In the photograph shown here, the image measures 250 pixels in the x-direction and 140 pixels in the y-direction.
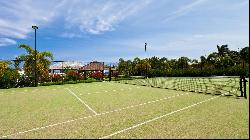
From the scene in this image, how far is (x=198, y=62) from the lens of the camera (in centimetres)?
10206

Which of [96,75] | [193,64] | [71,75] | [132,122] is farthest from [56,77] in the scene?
[193,64]

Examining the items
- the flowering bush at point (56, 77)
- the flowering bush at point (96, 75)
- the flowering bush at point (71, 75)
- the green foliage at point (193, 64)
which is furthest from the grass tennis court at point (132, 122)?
the green foliage at point (193, 64)

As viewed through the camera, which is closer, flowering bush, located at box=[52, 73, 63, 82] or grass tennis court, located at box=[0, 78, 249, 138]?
grass tennis court, located at box=[0, 78, 249, 138]

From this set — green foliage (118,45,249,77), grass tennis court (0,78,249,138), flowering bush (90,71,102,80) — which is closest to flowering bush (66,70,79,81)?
flowering bush (90,71,102,80)

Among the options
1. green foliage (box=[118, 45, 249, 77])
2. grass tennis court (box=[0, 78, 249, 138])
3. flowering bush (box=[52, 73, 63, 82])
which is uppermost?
green foliage (box=[118, 45, 249, 77])

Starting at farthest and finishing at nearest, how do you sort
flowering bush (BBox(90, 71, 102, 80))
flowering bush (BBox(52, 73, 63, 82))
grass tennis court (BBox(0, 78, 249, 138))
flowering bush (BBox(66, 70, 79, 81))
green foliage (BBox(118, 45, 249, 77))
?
green foliage (BBox(118, 45, 249, 77))
flowering bush (BBox(90, 71, 102, 80))
flowering bush (BBox(66, 70, 79, 81))
flowering bush (BBox(52, 73, 63, 82))
grass tennis court (BBox(0, 78, 249, 138))

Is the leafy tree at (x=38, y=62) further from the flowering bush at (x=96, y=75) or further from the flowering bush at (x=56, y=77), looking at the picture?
the flowering bush at (x=96, y=75)

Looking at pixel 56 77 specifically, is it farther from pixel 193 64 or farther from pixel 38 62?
pixel 193 64

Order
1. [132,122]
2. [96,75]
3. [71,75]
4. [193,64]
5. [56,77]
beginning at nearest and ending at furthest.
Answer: [132,122]
[56,77]
[71,75]
[96,75]
[193,64]

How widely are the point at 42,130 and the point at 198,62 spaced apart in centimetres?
9940

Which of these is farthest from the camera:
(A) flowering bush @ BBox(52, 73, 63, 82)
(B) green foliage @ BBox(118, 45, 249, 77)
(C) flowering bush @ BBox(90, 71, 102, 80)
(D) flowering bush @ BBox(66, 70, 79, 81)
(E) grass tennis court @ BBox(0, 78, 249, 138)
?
(B) green foliage @ BBox(118, 45, 249, 77)

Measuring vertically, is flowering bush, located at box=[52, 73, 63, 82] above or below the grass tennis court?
above

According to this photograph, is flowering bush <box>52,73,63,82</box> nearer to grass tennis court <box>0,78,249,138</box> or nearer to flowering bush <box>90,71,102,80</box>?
flowering bush <box>90,71,102,80</box>

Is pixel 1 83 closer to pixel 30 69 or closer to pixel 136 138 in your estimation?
pixel 30 69
